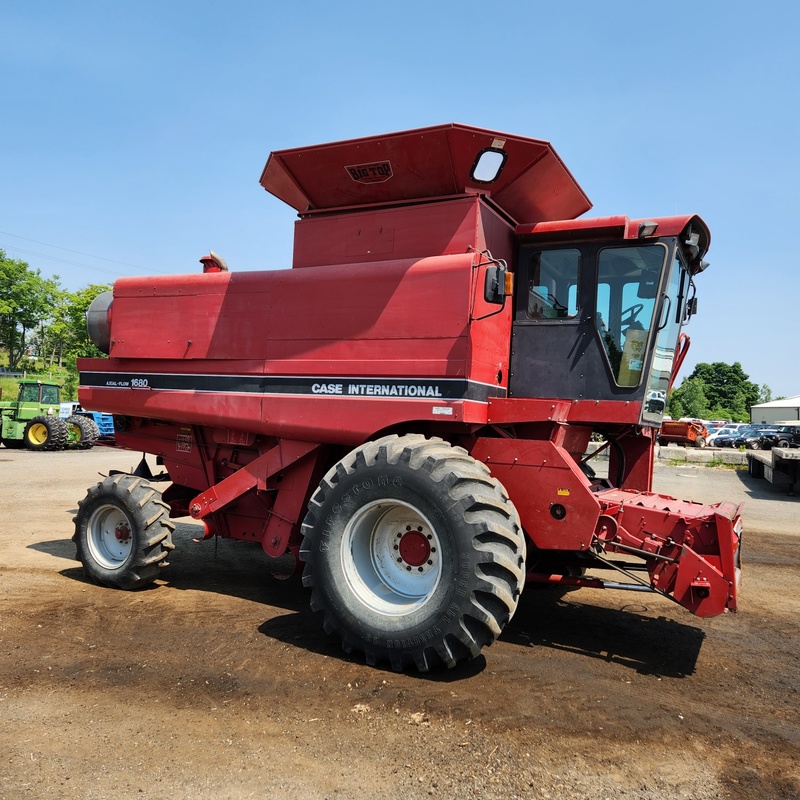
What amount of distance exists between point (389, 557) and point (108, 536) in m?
3.21

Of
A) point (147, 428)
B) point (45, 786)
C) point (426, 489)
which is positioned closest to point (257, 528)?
point (147, 428)

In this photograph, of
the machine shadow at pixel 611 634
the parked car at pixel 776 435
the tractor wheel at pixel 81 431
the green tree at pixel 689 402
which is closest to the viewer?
the machine shadow at pixel 611 634

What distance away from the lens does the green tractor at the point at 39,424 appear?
922 inches

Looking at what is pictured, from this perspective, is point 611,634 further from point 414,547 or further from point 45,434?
point 45,434

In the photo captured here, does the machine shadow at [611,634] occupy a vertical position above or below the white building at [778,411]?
below

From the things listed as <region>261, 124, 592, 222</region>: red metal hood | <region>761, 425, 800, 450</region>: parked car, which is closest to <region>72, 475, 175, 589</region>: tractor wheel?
<region>261, 124, 592, 222</region>: red metal hood

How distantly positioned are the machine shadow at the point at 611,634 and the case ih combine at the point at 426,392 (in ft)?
1.52

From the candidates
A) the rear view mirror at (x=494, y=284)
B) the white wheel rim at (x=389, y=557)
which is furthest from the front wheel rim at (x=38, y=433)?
the rear view mirror at (x=494, y=284)

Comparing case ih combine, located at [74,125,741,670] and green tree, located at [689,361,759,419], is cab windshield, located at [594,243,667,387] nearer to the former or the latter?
case ih combine, located at [74,125,741,670]

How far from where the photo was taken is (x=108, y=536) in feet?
21.3

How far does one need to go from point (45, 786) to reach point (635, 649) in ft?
13.5

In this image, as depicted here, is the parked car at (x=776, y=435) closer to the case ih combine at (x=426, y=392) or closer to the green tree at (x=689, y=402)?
the green tree at (x=689, y=402)

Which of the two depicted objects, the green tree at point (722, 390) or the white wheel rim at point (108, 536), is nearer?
the white wheel rim at point (108, 536)

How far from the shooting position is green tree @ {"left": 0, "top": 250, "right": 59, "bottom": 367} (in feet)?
163
